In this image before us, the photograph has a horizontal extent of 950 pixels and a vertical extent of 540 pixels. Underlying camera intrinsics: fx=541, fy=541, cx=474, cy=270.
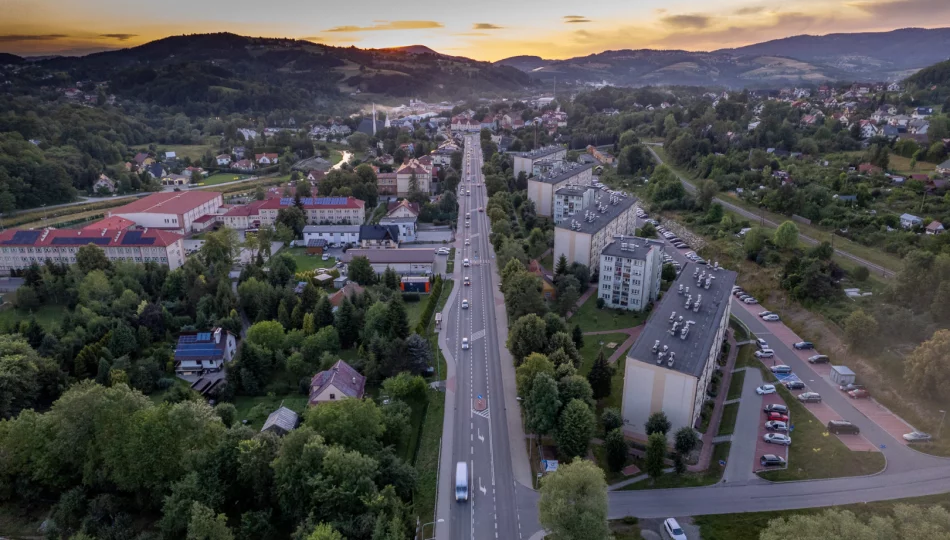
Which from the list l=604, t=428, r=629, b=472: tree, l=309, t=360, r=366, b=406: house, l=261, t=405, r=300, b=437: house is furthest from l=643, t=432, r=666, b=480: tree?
l=261, t=405, r=300, b=437: house

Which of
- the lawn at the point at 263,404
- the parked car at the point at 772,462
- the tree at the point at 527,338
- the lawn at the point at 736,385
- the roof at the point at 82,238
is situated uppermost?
the roof at the point at 82,238

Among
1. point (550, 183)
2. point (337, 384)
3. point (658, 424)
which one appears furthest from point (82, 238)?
point (658, 424)

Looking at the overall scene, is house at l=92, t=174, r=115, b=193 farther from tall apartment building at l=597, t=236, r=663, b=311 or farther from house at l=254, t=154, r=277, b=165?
A: tall apartment building at l=597, t=236, r=663, b=311

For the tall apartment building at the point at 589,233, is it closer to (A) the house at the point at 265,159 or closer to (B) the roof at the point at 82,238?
(B) the roof at the point at 82,238

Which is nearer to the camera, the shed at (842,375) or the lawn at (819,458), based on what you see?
the lawn at (819,458)

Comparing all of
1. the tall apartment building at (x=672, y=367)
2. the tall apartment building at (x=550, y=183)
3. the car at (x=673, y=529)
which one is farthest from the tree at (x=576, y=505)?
the tall apartment building at (x=550, y=183)

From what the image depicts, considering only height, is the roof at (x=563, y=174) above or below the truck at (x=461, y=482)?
above

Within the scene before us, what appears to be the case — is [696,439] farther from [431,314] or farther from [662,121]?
[662,121]
